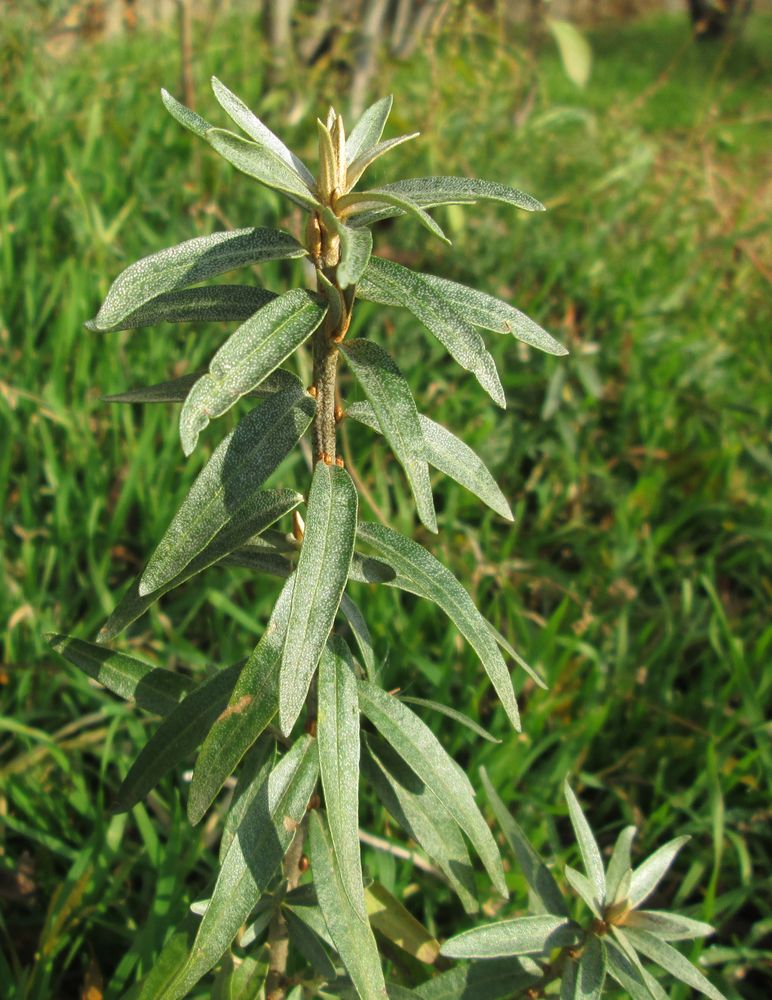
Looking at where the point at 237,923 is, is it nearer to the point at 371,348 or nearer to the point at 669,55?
the point at 371,348

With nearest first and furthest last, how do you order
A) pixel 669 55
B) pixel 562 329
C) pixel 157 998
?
pixel 157 998 → pixel 562 329 → pixel 669 55

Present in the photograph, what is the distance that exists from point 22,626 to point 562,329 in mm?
1473

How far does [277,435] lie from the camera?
0.81 m

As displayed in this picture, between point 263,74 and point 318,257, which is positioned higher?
point 263,74

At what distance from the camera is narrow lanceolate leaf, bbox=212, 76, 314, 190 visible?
31.0 inches

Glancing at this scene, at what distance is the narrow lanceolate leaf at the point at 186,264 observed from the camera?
73cm

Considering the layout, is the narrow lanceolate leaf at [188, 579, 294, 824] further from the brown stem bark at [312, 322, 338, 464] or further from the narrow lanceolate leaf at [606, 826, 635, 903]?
the narrow lanceolate leaf at [606, 826, 635, 903]

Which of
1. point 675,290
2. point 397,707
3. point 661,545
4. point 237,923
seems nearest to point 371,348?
point 397,707

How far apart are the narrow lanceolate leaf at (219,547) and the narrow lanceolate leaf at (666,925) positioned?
553 mm

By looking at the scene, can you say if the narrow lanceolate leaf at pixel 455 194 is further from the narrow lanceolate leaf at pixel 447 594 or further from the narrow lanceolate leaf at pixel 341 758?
the narrow lanceolate leaf at pixel 341 758

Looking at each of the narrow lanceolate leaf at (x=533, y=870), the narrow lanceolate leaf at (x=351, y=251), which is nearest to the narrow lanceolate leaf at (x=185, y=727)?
the narrow lanceolate leaf at (x=533, y=870)

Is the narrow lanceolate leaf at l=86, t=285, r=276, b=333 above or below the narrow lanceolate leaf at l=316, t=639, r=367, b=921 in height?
above

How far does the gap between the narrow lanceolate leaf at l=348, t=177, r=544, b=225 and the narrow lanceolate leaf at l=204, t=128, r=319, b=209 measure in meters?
0.06

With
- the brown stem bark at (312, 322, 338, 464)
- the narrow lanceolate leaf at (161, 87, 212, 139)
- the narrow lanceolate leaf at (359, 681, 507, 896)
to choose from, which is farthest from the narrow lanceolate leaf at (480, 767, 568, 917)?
the narrow lanceolate leaf at (161, 87, 212, 139)
